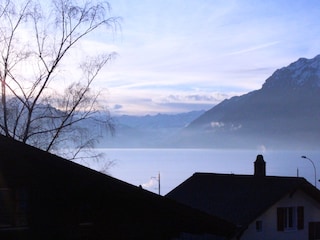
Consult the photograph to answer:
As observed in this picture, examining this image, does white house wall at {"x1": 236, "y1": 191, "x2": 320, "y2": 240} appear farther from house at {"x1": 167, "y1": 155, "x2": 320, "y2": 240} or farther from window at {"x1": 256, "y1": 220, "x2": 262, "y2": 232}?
window at {"x1": 256, "y1": 220, "x2": 262, "y2": 232}

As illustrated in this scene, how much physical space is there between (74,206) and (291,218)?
27266 millimetres

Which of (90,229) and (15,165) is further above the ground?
(15,165)

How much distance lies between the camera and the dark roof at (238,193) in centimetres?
3666

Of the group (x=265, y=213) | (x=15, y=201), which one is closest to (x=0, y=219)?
(x=15, y=201)

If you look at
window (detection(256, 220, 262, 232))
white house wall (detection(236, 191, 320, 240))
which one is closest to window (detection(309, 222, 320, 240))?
white house wall (detection(236, 191, 320, 240))

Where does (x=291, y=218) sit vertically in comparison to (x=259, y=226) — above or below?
above

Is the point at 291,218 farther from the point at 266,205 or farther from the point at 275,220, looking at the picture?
the point at 266,205

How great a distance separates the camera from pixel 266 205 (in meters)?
36.3

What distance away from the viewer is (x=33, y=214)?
12320 mm

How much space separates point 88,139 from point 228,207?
13.3 meters

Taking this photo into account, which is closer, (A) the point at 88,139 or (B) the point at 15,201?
(B) the point at 15,201

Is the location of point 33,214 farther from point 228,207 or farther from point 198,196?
point 198,196

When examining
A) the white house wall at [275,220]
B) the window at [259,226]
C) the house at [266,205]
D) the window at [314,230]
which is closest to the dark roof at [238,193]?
the house at [266,205]

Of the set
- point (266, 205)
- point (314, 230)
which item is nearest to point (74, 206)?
point (266, 205)
